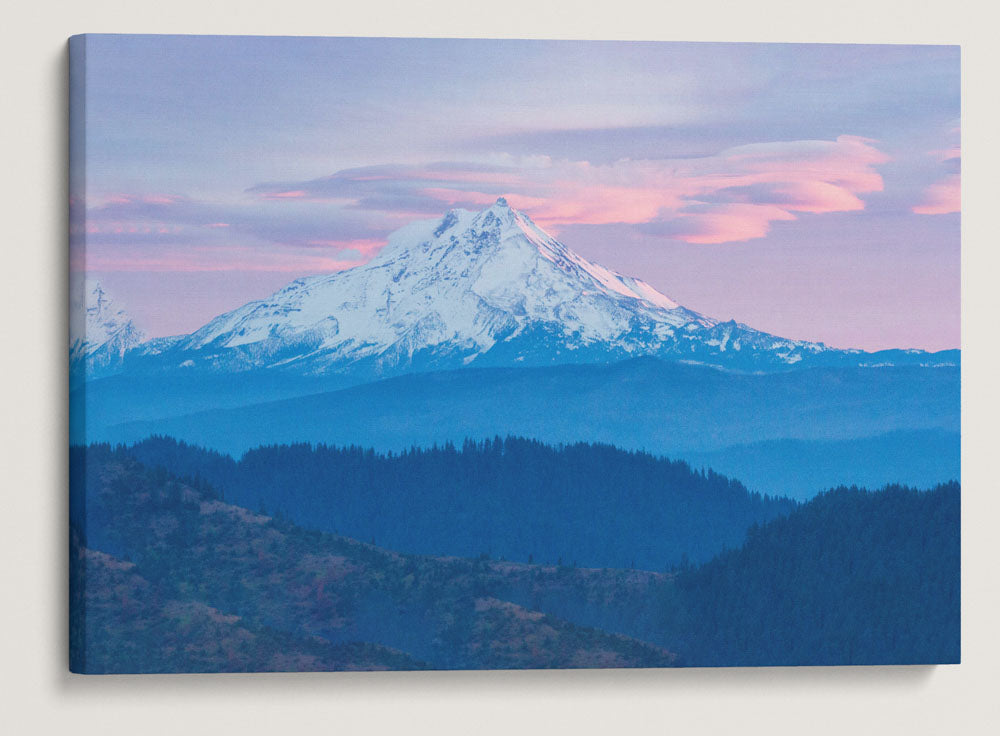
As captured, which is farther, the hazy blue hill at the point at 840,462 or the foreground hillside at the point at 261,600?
the hazy blue hill at the point at 840,462

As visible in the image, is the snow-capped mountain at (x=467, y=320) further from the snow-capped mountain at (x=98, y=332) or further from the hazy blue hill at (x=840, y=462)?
the hazy blue hill at (x=840, y=462)

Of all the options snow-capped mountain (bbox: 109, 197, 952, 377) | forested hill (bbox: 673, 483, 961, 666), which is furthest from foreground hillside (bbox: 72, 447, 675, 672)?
snow-capped mountain (bbox: 109, 197, 952, 377)

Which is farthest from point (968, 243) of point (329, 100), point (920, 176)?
point (329, 100)

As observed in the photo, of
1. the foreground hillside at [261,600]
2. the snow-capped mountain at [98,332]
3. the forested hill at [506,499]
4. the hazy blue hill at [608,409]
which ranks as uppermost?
the snow-capped mountain at [98,332]

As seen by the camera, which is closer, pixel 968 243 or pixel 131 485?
pixel 131 485

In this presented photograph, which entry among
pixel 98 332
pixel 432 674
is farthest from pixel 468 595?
pixel 98 332

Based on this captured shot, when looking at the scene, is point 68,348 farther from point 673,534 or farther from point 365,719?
point 673,534

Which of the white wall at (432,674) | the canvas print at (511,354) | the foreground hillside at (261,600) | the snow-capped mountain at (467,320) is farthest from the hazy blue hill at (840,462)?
the foreground hillside at (261,600)
